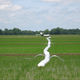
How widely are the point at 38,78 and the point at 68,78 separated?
37.2 inches

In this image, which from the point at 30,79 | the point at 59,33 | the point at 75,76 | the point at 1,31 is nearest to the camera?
the point at 30,79

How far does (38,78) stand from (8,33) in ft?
306

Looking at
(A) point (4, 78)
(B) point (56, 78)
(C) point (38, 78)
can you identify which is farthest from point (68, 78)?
(A) point (4, 78)

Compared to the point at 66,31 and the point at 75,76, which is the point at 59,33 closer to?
the point at 66,31

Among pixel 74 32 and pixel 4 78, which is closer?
pixel 4 78

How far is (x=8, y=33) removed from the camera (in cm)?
9912

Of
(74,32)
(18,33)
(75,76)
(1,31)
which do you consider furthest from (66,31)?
(75,76)

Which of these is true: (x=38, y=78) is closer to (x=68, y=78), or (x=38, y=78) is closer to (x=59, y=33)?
(x=68, y=78)

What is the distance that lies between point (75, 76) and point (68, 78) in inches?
17.6

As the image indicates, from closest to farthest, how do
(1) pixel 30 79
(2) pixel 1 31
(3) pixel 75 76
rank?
(1) pixel 30 79 → (3) pixel 75 76 → (2) pixel 1 31

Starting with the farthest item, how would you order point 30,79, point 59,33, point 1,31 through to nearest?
point 1,31, point 59,33, point 30,79

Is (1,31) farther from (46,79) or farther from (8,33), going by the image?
(46,79)

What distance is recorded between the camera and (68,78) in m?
6.84

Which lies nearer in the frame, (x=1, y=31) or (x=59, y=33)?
(x=59, y=33)
